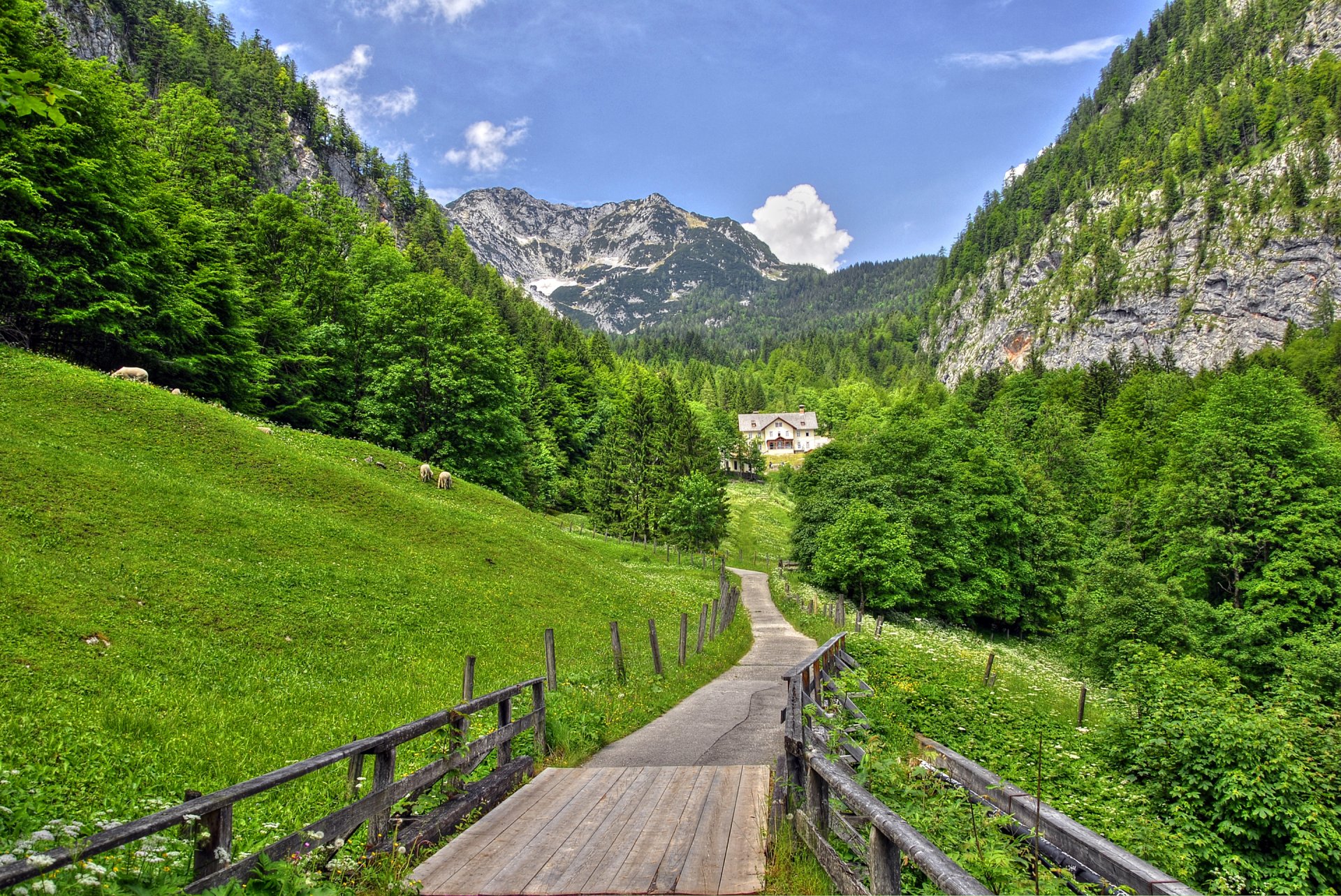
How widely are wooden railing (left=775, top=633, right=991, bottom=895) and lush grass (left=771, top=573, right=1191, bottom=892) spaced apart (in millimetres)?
413

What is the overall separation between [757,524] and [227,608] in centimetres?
7200

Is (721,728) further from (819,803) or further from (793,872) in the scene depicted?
(793,872)

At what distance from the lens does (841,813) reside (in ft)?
18.6

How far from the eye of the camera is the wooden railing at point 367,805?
352cm

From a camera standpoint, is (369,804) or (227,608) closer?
(369,804)

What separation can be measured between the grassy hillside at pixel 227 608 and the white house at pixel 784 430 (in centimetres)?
12160

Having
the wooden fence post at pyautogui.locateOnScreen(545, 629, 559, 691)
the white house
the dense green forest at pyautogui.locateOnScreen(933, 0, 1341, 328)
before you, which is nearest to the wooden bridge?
the wooden fence post at pyautogui.locateOnScreen(545, 629, 559, 691)

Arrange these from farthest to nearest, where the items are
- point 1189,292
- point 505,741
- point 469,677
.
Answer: point 1189,292 → point 469,677 → point 505,741

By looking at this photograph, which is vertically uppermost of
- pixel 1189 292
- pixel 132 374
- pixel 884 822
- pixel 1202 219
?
pixel 1202 219

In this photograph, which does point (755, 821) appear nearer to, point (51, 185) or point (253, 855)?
point (253, 855)

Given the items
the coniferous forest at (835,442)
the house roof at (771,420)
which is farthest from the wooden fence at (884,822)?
the house roof at (771,420)

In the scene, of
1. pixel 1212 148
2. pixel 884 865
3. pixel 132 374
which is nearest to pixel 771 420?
pixel 1212 148

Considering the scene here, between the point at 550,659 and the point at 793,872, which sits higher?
the point at 793,872

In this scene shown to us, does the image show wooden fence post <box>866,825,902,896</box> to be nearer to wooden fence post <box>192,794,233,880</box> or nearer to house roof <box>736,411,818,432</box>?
wooden fence post <box>192,794,233,880</box>
